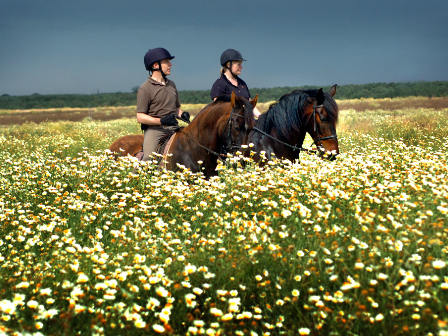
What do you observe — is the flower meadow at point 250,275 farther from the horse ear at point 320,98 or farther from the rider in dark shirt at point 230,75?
the rider in dark shirt at point 230,75

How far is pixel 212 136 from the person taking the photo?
20.8 ft

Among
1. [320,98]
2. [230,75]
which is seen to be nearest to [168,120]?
[230,75]

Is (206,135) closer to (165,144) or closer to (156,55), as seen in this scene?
(165,144)

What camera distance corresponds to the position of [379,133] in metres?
14.3

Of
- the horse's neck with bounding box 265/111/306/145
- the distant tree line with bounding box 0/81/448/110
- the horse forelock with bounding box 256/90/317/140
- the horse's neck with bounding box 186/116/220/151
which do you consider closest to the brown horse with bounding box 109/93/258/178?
the horse's neck with bounding box 186/116/220/151

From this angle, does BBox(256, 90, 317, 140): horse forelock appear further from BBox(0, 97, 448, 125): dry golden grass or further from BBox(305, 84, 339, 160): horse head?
BBox(0, 97, 448, 125): dry golden grass

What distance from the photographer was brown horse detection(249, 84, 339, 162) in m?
6.79

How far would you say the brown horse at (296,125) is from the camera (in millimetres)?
6789

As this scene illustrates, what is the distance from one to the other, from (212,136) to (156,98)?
1.37m

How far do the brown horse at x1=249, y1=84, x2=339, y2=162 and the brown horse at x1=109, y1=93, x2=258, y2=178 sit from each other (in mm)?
839

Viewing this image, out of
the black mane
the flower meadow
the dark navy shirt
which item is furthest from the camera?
the dark navy shirt

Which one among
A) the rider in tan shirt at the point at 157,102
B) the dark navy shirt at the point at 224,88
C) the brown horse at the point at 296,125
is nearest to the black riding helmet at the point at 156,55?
the rider in tan shirt at the point at 157,102

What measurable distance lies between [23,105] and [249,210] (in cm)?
9970

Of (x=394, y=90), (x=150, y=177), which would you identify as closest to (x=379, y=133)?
(x=150, y=177)
